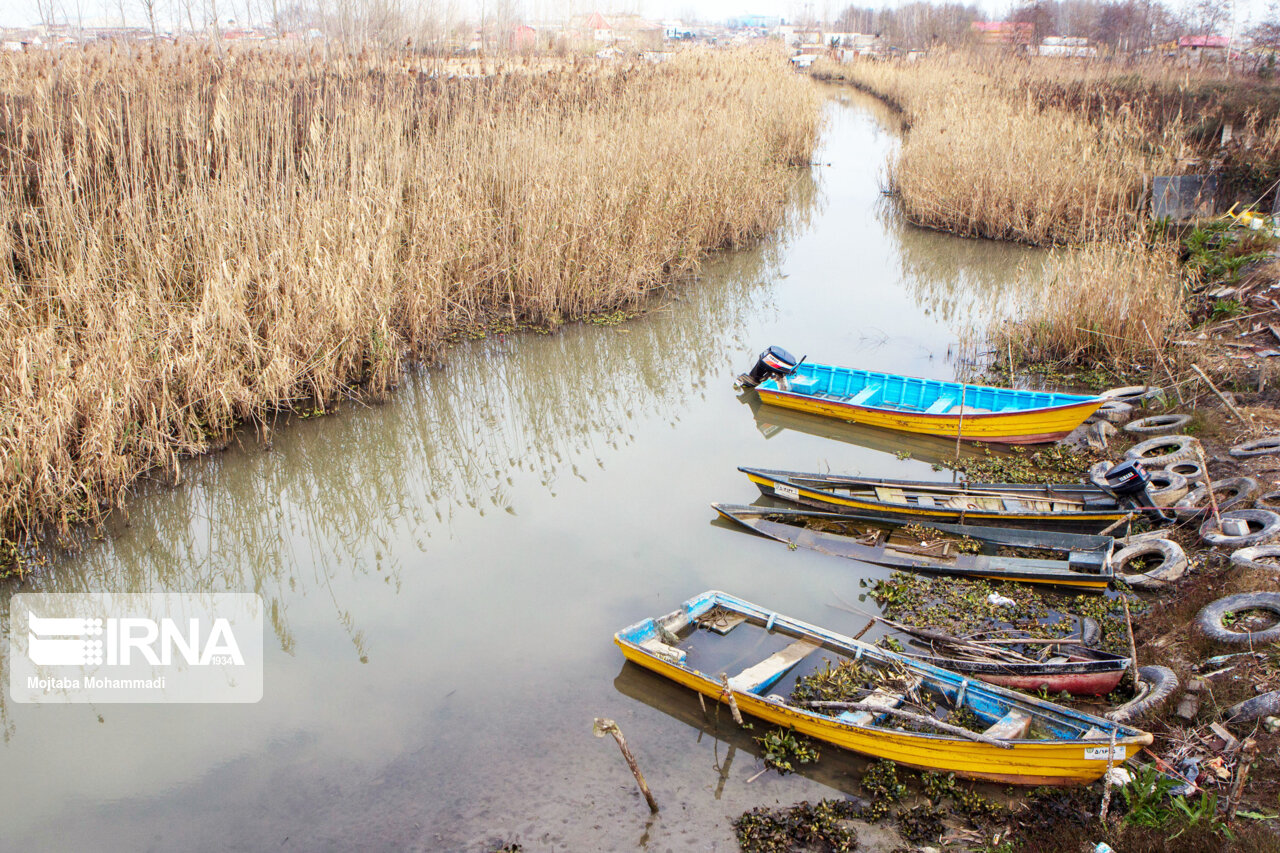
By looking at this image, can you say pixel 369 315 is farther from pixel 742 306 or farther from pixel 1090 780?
pixel 1090 780

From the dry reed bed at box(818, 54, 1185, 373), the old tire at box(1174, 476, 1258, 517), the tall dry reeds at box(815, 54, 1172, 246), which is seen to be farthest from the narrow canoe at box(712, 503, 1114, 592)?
the tall dry reeds at box(815, 54, 1172, 246)

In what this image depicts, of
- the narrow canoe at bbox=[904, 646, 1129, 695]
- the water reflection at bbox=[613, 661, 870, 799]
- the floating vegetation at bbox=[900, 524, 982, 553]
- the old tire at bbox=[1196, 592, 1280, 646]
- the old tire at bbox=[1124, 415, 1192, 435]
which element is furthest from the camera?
the old tire at bbox=[1124, 415, 1192, 435]

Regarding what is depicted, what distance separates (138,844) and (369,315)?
18.5ft

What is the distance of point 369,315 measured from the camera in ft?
28.9

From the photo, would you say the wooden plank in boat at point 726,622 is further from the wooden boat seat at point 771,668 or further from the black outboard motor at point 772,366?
the black outboard motor at point 772,366

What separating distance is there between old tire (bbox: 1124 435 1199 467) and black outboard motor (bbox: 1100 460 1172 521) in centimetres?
53

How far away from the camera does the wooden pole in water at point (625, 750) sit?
3.79 meters

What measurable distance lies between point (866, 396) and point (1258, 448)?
134 inches

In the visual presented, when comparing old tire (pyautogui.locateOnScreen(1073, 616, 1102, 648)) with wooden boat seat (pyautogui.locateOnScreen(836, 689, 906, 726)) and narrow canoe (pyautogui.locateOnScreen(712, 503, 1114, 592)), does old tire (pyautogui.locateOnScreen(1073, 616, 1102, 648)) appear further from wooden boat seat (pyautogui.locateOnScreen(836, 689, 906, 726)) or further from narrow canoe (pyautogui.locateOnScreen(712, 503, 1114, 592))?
wooden boat seat (pyautogui.locateOnScreen(836, 689, 906, 726))

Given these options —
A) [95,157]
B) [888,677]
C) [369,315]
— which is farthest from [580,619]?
[95,157]

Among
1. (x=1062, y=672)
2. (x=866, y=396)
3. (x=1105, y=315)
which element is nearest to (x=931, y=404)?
(x=866, y=396)

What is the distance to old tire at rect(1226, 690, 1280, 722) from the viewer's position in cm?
414

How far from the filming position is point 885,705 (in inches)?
181

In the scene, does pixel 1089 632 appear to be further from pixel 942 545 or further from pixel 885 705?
pixel 885 705
